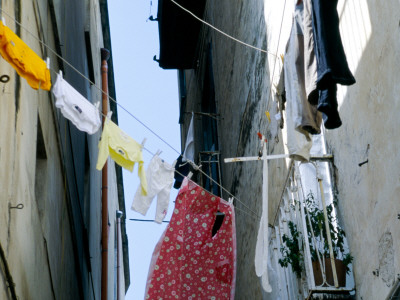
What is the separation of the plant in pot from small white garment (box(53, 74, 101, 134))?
2209mm

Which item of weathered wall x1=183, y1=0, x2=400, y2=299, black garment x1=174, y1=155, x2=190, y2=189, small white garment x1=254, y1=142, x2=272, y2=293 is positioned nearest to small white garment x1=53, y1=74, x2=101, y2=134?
small white garment x1=254, y1=142, x2=272, y2=293

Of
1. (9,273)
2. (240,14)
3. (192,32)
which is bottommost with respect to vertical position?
(9,273)

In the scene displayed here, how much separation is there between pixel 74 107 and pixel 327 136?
246 cm

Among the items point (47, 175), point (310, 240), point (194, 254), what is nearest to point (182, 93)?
point (194, 254)

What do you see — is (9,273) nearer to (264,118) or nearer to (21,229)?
(21,229)

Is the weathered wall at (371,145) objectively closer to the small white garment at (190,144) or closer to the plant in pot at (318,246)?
the plant in pot at (318,246)

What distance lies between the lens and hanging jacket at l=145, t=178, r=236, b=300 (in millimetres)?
9664

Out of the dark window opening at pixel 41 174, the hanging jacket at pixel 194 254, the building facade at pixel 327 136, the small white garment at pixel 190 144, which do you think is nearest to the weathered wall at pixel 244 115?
the building facade at pixel 327 136

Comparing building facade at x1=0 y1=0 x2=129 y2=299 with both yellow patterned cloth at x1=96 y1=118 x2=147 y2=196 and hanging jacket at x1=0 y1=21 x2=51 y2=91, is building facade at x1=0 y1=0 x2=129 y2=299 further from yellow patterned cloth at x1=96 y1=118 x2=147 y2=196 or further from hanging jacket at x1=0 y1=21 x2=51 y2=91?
yellow patterned cloth at x1=96 y1=118 x2=147 y2=196

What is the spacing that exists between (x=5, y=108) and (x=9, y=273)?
127 cm

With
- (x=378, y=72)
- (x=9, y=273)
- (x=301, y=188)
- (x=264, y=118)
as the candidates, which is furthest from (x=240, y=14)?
(x=9, y=273)

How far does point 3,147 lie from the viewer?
6.31m

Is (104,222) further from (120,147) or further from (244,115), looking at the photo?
(120,147)

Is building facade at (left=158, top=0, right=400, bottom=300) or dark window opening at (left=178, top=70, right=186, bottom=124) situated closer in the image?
building facade at (left=158, top=0, right=400, bottom=300)
